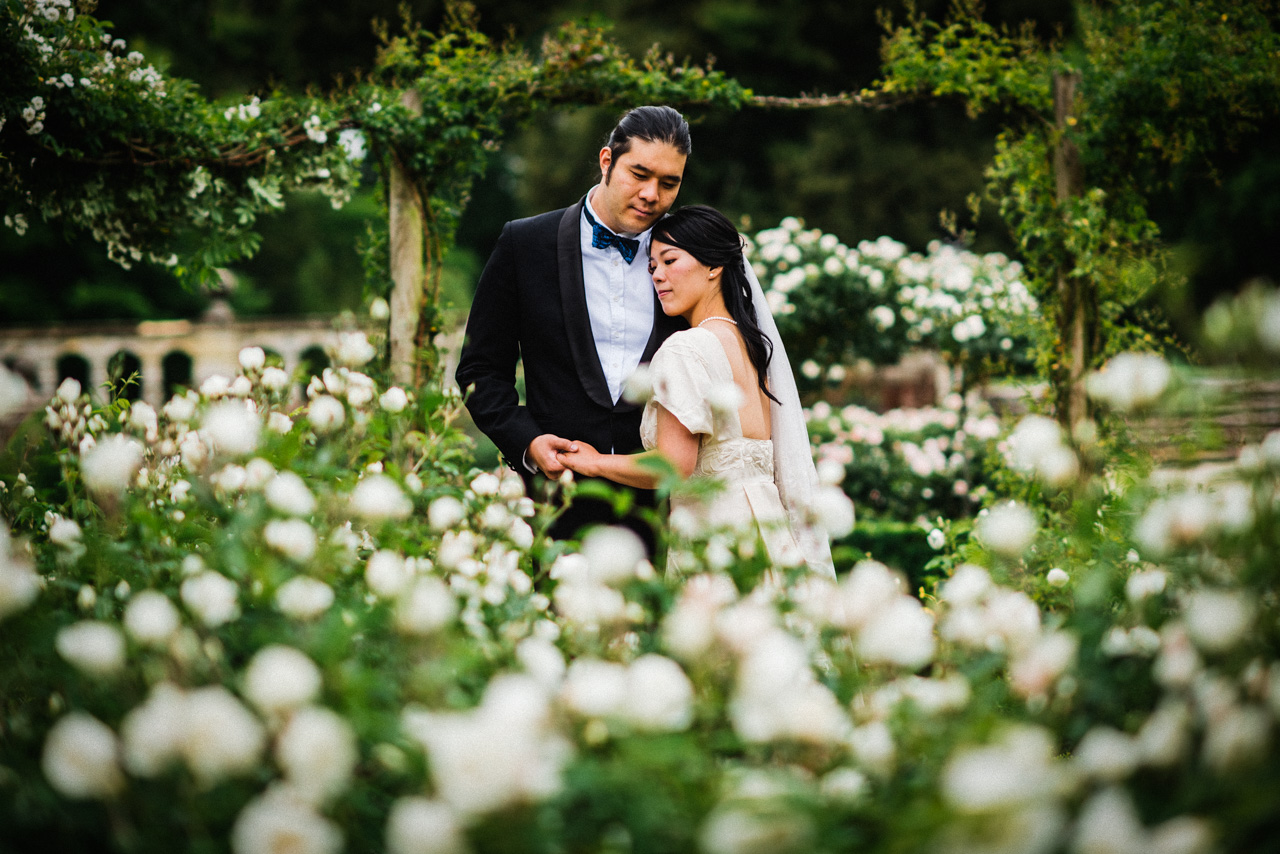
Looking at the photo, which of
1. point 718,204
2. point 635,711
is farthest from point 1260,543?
point 718,204

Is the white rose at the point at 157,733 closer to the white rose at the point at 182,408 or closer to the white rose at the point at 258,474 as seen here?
the white rose at the point at 258,474

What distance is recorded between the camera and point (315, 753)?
2.80 ft

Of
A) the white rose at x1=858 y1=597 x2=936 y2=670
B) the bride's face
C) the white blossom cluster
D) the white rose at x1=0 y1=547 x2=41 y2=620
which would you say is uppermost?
the bride's face

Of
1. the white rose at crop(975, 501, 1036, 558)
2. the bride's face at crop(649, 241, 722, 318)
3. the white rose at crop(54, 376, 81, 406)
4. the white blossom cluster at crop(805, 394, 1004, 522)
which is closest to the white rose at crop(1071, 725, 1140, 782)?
the white rose at crop(975, 501, 1036, 558)

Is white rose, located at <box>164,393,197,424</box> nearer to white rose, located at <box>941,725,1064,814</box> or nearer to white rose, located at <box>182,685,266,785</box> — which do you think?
white rose, located at <box>182,685,266,785</box>

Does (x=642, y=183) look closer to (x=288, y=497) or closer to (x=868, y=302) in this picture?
(x=288, y=497)

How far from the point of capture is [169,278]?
690 inches

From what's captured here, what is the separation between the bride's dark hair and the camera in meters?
2.43

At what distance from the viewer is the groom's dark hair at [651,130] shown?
2.48m

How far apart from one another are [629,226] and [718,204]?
586 inches

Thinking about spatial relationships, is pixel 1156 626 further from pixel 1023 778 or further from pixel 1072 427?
pixel 1072 427

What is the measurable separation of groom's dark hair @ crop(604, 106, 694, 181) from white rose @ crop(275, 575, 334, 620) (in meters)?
1.75

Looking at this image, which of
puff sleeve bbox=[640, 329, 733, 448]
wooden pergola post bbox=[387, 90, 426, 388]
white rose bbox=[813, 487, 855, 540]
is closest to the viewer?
white rose bbox=[813, 487, 855, 540]

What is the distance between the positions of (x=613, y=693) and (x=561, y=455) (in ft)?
4.88
